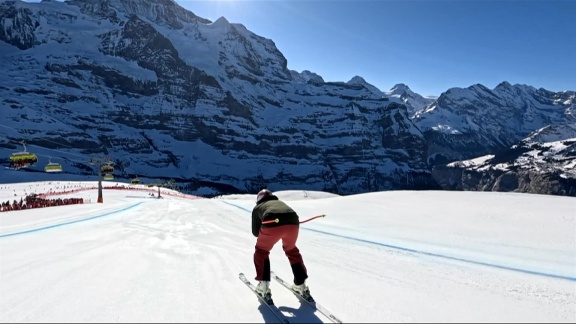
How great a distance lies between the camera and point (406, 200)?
55.4 ft

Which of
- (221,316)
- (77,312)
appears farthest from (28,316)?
(221,316)

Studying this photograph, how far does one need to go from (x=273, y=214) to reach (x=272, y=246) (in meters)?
0.44

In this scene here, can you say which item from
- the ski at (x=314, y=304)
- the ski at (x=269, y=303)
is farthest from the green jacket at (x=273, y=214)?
the ski at (x=314, y=304)

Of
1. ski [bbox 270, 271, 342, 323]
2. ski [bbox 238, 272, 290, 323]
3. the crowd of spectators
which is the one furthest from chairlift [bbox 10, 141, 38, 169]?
ski [bbox 270, 271, 342, 323]

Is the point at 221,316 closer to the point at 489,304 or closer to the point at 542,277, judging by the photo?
the point at 489,304

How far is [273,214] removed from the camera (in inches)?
195

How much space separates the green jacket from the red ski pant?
69 millimetres

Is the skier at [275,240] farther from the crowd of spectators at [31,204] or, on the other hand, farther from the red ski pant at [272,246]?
the crowd of spectators at [31,204]

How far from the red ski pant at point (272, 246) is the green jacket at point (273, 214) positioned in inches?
2.7

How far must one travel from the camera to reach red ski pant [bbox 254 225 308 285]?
4961mm

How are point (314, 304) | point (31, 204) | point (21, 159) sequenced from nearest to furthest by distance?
point (314, 304) → point (31, 204) → point (21, 159)

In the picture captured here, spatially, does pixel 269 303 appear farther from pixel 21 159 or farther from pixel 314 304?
pixel 21 159

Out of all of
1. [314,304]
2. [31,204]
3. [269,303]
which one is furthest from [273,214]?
[31,204]

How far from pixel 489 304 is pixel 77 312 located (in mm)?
5207
